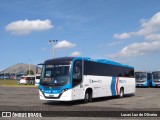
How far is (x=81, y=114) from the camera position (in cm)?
884

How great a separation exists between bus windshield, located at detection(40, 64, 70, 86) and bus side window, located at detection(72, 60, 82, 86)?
526 millimetres

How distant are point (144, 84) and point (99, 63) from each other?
29.5 metres

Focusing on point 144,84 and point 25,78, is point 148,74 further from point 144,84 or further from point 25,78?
point 25,78

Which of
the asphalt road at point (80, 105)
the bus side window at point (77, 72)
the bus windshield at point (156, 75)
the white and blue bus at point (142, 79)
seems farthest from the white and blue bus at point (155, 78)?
the bus side window at point (77, 72)

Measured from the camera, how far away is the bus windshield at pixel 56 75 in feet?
63.6

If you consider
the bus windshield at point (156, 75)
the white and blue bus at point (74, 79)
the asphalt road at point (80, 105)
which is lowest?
the asphalt road at point (80, 105)

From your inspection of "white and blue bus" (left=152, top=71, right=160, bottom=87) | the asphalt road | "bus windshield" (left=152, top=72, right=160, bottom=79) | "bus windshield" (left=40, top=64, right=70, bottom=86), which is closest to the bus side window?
"bus windshield" (left=40, top=64, right=70, bottom=86)

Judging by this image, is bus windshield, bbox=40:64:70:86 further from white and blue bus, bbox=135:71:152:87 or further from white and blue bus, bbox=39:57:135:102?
white and blue bus, bbox=135:71:152:87

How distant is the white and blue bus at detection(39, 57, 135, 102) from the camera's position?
19.3m

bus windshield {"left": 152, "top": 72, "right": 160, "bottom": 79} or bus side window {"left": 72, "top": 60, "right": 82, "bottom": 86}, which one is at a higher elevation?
bus windshield {"left": 152, "top": 72, "right": 160, "bottom": 79}

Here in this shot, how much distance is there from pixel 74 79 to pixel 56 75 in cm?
108

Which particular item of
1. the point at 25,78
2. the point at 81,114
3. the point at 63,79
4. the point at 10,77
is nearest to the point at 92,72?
the point at 63,79

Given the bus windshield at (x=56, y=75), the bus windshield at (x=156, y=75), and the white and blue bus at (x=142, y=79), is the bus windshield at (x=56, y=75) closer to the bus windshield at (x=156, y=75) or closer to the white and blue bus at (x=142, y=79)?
the white and blue bus at (x=142, y=79)

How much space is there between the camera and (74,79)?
65.1 feet
